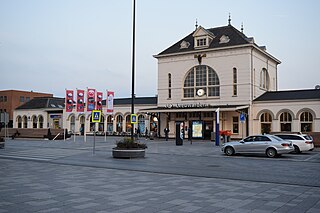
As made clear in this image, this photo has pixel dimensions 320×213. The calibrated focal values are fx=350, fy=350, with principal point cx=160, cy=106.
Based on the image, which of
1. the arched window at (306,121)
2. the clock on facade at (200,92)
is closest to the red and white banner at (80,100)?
the clock on facade at (200,92)

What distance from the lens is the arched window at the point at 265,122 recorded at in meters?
40.3

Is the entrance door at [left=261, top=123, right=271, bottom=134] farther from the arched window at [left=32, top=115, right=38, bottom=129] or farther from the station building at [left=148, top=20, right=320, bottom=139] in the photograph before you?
the arched window at [left=32, top=115, right=38, bottom=129]

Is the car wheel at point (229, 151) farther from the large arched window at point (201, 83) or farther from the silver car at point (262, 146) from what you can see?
the large arched window at point (201, 83)

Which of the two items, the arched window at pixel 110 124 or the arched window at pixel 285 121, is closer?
the arched window at pixel 285 121

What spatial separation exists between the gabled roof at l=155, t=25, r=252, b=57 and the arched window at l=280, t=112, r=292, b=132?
9373 mm

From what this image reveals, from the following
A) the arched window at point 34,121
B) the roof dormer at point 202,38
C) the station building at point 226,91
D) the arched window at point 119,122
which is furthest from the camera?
the arched window at point 34,121

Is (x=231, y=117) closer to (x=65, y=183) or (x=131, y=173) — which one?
(x=131, y=173)

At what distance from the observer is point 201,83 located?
44.7 m

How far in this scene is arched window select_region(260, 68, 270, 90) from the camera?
45.1 m

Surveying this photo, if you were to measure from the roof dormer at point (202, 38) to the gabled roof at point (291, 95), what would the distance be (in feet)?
31.8

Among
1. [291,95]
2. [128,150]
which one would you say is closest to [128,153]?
[128,150]

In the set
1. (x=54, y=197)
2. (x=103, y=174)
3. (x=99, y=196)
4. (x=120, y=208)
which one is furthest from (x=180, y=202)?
(x=103, y=174)

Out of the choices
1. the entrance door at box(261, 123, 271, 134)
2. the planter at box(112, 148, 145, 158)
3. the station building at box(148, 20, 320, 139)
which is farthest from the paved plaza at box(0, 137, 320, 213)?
the entrance door at box(261, 123, 271, 134)

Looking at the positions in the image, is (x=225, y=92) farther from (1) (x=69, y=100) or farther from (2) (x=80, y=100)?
(1) (x=69, y=100)
